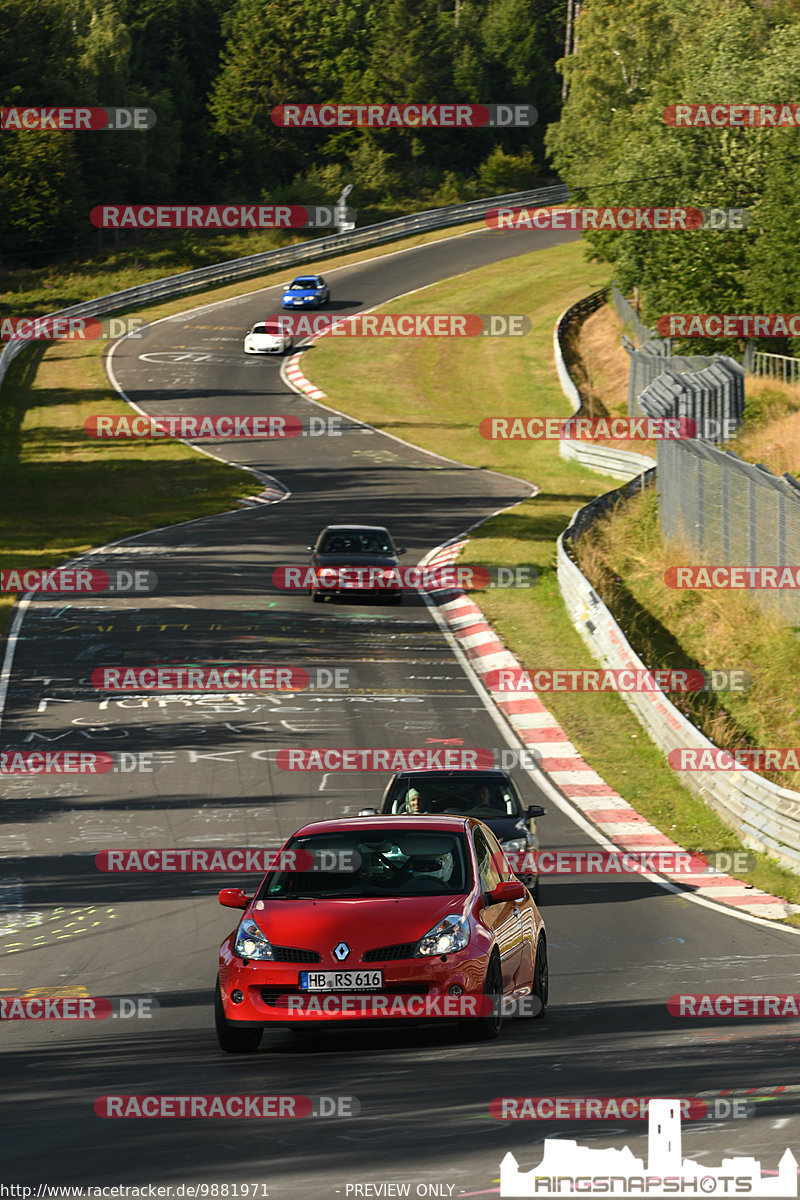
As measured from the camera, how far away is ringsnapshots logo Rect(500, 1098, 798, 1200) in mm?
6336

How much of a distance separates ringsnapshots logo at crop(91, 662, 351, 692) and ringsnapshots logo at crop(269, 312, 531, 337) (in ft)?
149

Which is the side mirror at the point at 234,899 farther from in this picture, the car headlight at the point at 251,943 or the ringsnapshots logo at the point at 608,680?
the ringsnapshots logo at the point at 608,680

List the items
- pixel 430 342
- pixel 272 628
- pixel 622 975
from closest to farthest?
pixel 622 975 → pixel 272 628 → pixel 430 342

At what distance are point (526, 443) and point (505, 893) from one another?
152 ft

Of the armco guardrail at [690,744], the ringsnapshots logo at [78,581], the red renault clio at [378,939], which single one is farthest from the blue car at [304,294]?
the red renault clio at [378,939]

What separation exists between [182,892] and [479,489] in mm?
32518

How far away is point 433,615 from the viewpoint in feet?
105

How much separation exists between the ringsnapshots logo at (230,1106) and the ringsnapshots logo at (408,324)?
64.1m

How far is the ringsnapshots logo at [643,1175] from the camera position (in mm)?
6336

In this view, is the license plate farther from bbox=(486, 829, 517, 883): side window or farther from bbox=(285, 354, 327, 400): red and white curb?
bbox=(285, 354, 327, 400): red and white curb

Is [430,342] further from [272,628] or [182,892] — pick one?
[182,892]

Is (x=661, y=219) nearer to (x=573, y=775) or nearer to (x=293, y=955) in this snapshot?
(x=573, y=775)

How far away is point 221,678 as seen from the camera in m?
26.5

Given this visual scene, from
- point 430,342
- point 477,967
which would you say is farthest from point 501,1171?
point 430,342
